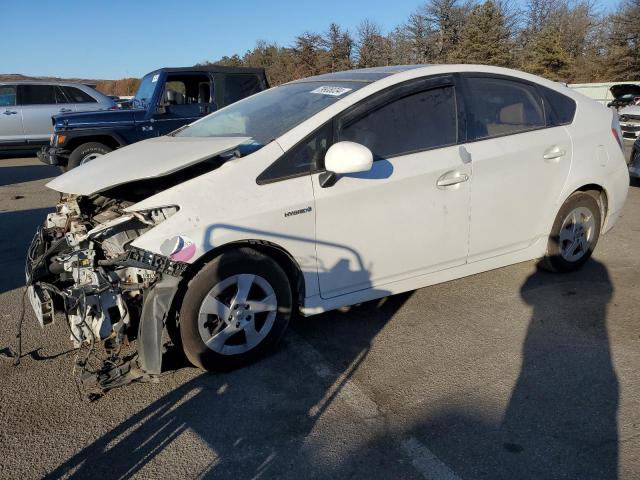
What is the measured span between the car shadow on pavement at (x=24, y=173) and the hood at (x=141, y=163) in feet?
25.9

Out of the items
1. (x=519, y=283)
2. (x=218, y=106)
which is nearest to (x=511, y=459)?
(x=519, y=283)

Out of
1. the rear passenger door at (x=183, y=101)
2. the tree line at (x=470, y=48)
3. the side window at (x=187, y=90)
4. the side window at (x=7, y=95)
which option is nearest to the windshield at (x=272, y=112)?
the rear passenger door at (x=183, y=101)

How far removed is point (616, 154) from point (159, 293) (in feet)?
12.9

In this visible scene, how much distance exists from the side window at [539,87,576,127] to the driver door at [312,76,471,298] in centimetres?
98

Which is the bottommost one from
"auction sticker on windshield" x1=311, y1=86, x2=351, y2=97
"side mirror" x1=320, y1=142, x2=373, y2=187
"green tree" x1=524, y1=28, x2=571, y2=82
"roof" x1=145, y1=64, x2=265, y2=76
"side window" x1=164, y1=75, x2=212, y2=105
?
"side mirror" x1=320, y1=142, x2=373, y2=187

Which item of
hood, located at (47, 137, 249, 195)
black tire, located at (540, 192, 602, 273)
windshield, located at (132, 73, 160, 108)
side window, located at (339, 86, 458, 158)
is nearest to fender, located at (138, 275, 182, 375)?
hood, located at (47, 137, 249, 195)

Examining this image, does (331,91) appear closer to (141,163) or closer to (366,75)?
(366,75)

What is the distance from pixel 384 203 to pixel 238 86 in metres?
6.77

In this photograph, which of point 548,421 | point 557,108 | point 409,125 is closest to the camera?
point 548,421

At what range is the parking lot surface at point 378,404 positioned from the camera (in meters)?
2.40

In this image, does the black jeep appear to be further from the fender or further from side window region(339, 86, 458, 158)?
the fender

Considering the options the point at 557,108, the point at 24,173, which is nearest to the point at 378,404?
the point at 557,108

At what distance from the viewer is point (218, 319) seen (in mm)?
3059

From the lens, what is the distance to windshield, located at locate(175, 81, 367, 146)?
11.3 feet
